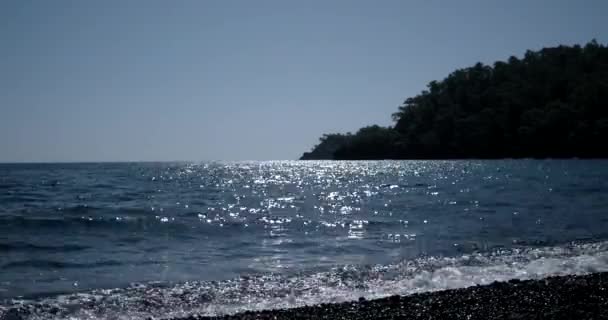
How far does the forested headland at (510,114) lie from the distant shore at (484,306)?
102 m

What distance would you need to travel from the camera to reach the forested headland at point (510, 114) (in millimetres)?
111875

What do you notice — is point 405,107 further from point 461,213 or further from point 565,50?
point 461,213

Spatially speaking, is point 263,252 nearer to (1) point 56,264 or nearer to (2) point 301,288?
(2) point 301,288

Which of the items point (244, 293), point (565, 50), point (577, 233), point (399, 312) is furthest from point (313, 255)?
point (565, 50)

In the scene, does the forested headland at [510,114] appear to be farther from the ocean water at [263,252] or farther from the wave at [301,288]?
the wave at [301,288]

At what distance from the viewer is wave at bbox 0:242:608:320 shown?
37.3ft

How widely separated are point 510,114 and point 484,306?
407ft

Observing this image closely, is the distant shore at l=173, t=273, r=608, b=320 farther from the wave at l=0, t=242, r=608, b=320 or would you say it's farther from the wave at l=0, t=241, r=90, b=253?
Answer: the wave at l=0, t=241, r=90, b=253

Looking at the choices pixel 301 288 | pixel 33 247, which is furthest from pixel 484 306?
pixel 33 247

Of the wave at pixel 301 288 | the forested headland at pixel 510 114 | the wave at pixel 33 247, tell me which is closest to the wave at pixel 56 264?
the wave at pixel 33 247

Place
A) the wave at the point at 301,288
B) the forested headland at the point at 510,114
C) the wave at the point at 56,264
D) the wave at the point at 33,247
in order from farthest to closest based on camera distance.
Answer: the forested headland at the point at 510,114, the wave at the point at 33,247, the wave at the point at 56,264, the wave at the point at 301,288

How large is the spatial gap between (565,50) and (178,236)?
138 meters

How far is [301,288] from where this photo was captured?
12.9 m

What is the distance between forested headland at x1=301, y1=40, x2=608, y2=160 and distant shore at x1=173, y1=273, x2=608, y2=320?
102314 millimetres
